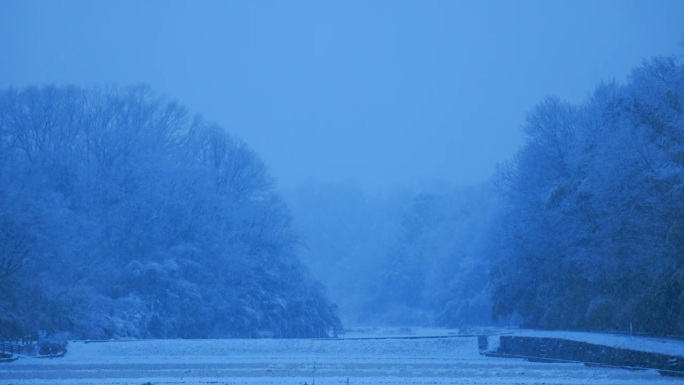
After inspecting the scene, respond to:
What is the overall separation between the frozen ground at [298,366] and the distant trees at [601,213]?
25.9 ft

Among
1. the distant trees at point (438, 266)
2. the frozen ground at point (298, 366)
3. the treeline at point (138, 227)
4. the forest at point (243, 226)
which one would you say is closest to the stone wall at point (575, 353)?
the frozen ground at point (298, 366)

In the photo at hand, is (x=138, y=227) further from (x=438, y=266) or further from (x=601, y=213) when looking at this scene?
(x=438, y=266)

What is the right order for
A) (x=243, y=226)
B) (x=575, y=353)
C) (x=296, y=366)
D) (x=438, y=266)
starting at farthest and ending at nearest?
(x=438, y=266)
(x=243, y=226)
(x=296, y=366)
(x=575, y=353)

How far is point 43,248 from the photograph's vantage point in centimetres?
4006

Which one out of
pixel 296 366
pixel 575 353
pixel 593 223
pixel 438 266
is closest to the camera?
pixel 575 353

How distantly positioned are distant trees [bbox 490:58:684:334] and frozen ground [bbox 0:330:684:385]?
25.9 ft

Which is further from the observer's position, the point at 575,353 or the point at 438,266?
the point at 438,266

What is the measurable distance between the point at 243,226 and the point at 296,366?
32349 mm

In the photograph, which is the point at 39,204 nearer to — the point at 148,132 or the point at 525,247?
Answer: the point at 148,132

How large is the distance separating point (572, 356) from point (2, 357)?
19.2 meters

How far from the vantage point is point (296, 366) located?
28.9m

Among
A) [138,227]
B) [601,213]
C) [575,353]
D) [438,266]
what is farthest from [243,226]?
[575,353]

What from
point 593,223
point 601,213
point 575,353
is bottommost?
point 575,353

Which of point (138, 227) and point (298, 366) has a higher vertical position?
point (138, 227)
